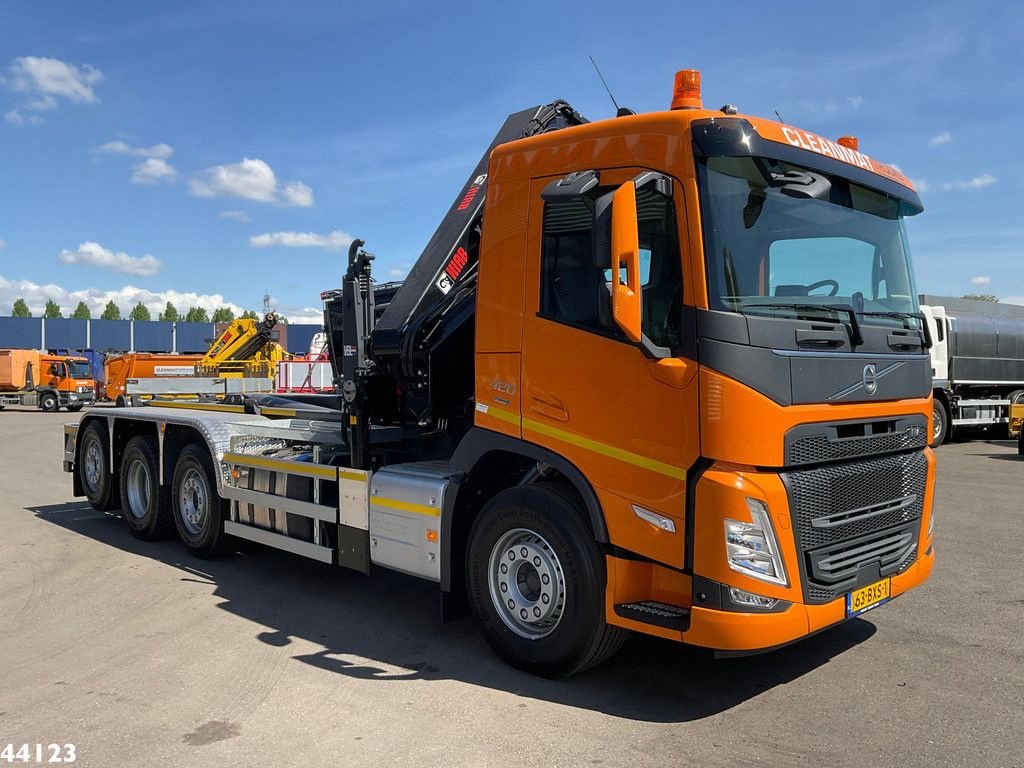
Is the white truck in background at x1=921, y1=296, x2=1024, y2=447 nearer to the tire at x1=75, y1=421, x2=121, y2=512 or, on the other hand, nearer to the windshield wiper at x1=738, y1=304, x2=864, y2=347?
the windshield wiper at x1=738, y1=304, x2=864, y2=347

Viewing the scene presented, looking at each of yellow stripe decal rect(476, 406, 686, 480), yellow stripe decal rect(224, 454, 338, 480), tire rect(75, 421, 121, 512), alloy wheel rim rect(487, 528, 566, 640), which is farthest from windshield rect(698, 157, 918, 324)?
tire rect(75, 421, 121, 512)

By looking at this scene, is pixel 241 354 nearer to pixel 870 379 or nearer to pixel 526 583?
pixel 526 583

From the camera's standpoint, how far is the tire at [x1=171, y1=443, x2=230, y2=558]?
25.5ft

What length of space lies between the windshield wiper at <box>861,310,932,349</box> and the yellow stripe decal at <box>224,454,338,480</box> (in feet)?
12.7

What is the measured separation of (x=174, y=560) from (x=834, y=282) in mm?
6459

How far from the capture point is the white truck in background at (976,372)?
18438mm

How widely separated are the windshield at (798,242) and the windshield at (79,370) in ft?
124

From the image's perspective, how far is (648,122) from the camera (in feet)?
14.3

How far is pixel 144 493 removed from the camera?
8.99 metres

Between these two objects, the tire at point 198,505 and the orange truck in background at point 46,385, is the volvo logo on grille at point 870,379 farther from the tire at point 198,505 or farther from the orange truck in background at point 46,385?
the orange truck in background at point 46,385

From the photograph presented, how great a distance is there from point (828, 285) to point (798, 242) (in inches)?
12.2

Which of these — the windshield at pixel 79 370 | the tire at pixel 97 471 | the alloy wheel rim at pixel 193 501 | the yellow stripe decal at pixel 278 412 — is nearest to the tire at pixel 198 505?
the alloy wheel rim at pixel 193 501

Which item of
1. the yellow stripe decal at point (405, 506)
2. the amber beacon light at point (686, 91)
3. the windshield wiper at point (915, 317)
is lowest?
the yellow stripe decal at point (405, 506)

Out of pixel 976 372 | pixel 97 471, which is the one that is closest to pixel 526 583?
pixel 97 471
